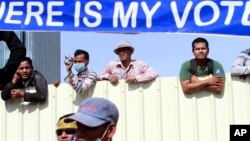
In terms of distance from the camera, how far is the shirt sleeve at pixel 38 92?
26.9 ft

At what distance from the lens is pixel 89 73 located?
822cm

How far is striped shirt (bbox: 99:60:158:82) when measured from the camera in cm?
803

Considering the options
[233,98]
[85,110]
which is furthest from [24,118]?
[85,110]

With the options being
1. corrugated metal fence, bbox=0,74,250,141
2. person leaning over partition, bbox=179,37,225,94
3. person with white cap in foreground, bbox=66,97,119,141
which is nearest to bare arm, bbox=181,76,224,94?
person leaning over partition, bbox=179,37,225,94

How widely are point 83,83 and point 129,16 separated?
1.11 meters

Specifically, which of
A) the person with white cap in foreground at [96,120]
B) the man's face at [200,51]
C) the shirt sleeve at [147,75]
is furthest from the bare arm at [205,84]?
the person with white cap in foreground at [96,120]

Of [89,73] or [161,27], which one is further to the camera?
[89,73]

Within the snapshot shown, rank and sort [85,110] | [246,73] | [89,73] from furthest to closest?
[89,73], [246,73], [85,110]

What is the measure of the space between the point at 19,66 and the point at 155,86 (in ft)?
6.25

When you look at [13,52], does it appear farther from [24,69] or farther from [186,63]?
[186,63]

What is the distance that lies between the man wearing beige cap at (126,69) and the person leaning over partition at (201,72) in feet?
1.57

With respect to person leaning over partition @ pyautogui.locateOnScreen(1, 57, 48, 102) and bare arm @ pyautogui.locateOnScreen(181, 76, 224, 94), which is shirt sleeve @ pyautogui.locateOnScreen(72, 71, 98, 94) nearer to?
person leaning over partition @ pyautogui.locateOnScreen(1, 57, 48, 102)

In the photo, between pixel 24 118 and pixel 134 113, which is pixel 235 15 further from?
pixel 24 118

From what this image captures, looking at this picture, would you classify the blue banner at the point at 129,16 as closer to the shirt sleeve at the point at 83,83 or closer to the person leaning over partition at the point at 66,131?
the shirt sleeve at the point at 83,83
